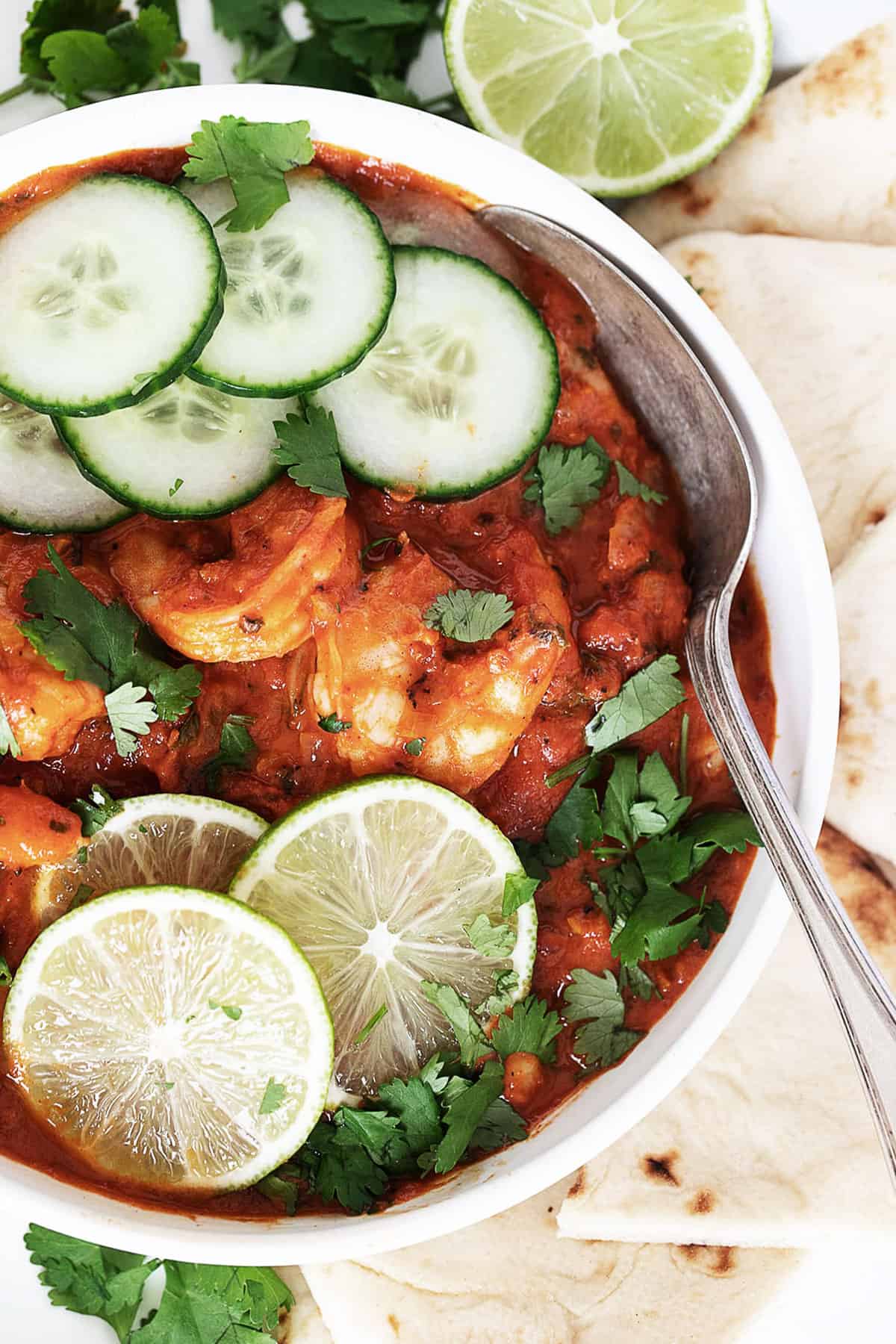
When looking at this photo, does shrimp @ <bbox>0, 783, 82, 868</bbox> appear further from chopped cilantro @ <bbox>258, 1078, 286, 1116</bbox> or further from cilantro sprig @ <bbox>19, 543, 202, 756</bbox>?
chopped cilantro @ <bbox>258, 1078, 286, 1116</bbox>

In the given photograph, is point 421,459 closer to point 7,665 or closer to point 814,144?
point 7,665

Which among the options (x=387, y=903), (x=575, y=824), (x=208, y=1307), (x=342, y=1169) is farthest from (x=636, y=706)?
(x=208, y=1307)

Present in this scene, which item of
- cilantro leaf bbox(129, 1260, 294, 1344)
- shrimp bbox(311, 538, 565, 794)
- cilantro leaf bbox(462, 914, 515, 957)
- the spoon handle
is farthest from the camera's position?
cilantro leaf bbox(129, 1260, 294, 1344)

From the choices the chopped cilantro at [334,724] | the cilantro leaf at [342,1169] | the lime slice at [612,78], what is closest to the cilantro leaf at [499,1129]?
the cilantro leaf at [342,1169]

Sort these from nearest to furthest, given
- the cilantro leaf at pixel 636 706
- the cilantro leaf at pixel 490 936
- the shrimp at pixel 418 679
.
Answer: the shrimp at pixel 418 679
the cilantro leaf at pixel 490 936
the cilantro leaf at pixel 636 706

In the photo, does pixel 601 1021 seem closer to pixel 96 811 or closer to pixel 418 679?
pixel 418 679

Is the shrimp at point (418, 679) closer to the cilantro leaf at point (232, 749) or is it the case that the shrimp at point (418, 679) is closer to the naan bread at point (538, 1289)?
the cilantro leaf at point (232, 749)

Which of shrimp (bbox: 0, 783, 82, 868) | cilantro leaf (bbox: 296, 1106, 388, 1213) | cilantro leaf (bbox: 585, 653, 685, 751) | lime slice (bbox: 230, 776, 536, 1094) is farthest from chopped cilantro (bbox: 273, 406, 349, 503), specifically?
cilantro leaf (bbox: 296, 1106, 388, 1213)
